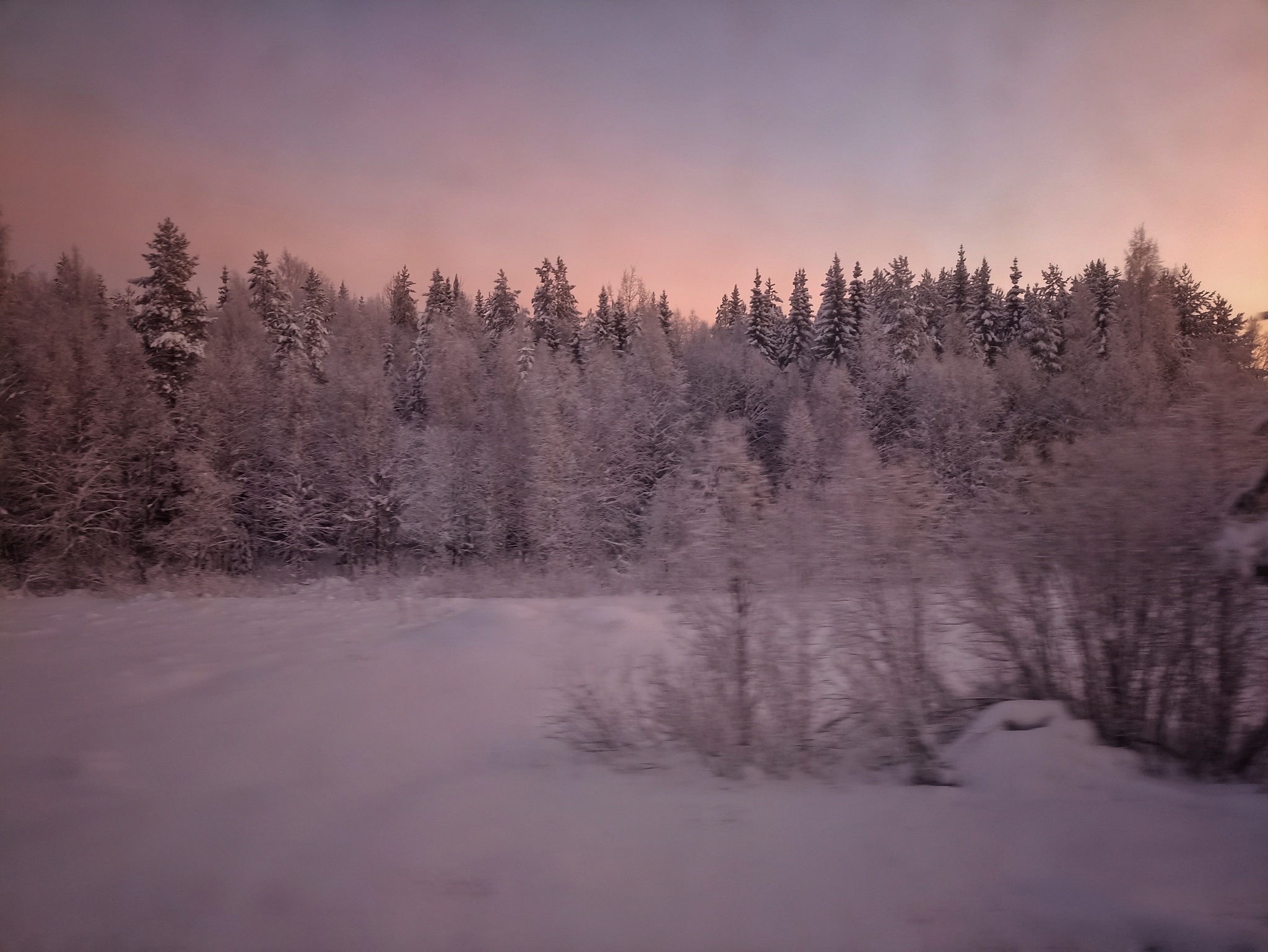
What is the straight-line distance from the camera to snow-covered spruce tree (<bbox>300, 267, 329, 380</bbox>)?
124ft

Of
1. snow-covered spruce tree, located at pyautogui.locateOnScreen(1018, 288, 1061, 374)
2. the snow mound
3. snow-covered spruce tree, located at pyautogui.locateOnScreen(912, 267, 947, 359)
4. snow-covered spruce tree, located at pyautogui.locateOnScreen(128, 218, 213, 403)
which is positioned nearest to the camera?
the snow mound

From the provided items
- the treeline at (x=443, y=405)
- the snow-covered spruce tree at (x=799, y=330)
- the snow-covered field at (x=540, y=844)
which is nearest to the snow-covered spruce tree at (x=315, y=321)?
the treeline at (x=443, y=405)

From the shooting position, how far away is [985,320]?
42000 millimetres

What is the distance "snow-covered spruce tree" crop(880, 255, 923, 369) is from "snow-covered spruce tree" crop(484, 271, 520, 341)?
1213 inches

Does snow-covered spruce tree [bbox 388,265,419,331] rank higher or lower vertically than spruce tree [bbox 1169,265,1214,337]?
higher

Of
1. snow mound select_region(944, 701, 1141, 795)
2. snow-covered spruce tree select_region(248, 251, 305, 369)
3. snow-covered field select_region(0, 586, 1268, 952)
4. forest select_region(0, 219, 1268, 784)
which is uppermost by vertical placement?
snow-covered spruce tree select_region(248, 251, 305, 369)

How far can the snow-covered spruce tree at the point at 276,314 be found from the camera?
114 feet

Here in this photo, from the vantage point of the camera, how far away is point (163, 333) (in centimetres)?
2820

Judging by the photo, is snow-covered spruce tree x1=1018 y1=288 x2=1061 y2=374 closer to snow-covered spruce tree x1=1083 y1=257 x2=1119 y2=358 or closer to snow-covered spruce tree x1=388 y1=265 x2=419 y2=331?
snow-covered spruce tree x1=1083 y1=257 x2=1119 y2=358

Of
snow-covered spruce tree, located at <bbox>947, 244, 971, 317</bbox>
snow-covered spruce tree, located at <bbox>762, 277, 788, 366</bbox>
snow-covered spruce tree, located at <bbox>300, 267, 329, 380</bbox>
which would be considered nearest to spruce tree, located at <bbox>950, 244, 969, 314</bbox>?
snow-covered spruce tree, located at <bbox>947, 244, 971, 317</bbox>

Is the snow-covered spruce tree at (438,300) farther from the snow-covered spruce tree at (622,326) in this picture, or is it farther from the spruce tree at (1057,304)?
the spruce tree at (1057,304)

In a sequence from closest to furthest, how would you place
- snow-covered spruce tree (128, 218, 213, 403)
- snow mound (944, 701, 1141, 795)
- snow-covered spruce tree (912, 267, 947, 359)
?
1. snow mound (944, 701, 1141, 795)
2. snow-covered spruce tree (128, 218, 213, 403)
3. snow-covered spruce tree (912, 267, 947, 359)

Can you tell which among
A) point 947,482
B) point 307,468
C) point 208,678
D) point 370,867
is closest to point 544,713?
point 370,867

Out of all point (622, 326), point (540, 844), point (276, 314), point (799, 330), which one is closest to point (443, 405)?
point (276, 314)
